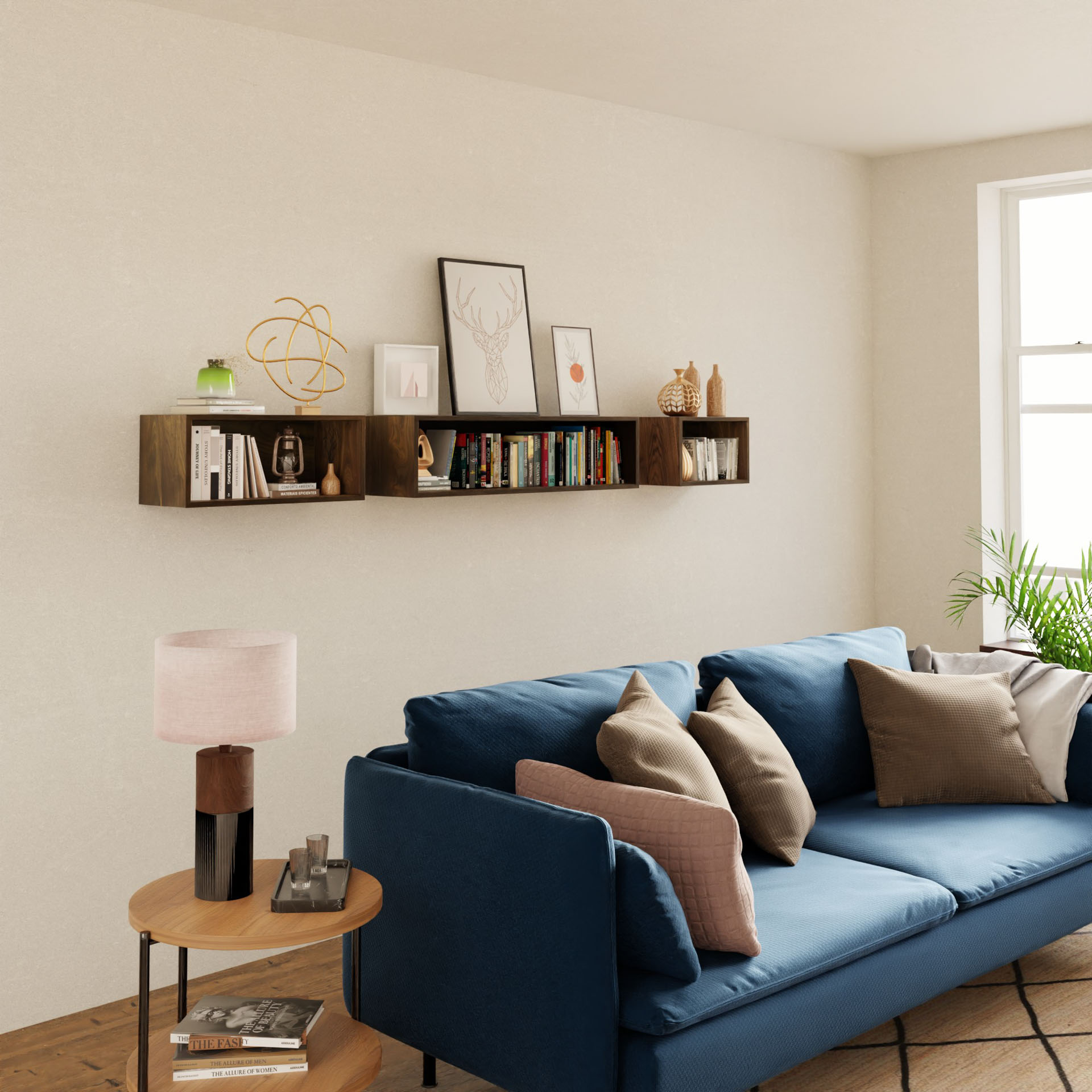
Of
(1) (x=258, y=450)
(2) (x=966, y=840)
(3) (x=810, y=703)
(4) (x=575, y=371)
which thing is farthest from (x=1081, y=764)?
(1) (x=258, y=450)

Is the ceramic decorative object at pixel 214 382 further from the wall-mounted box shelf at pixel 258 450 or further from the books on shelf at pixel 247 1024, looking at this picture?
the books on shelf at pixel 247 1024

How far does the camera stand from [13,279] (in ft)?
10.3

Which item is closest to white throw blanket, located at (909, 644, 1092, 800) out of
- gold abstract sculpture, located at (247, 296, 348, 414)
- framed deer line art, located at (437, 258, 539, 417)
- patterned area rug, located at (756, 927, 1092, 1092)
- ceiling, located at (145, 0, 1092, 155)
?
patterned area rug, located at (756, 927, 1092, 1092)

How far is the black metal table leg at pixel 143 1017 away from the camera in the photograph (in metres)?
2.29

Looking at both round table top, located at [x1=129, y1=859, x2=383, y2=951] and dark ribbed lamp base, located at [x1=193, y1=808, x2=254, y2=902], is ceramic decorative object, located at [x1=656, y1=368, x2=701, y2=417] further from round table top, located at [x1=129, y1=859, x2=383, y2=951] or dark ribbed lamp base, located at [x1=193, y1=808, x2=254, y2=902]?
dark ribbed lamp base, located at [x1=193, y1=808, x2=254, y2=902]

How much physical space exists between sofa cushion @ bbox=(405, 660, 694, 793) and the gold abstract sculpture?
1.14 meters

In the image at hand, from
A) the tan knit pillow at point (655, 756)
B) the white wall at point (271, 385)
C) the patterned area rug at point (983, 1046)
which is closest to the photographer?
the tan knit pillow at point (655, 756)

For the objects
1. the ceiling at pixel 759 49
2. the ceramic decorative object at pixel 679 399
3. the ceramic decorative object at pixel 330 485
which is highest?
the ceiling at pixel 759 49

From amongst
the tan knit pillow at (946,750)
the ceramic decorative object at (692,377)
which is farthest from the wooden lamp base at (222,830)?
the ceramic decorative object at (692,377)

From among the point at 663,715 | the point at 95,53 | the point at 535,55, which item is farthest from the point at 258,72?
the point at 663,715

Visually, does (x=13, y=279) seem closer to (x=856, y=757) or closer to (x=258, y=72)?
(x=258, y=72)

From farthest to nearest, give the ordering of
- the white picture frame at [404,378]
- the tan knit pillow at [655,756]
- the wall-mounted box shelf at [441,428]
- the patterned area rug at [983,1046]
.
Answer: the white picture frame at [404,378] → the wall-mounted box shelf at [441,428] → the patterned area rug at [983,1046] → the tan knit pillow at [655,756]

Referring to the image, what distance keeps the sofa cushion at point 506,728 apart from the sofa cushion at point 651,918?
56 centimetres

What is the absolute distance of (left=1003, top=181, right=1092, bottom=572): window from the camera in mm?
5312
